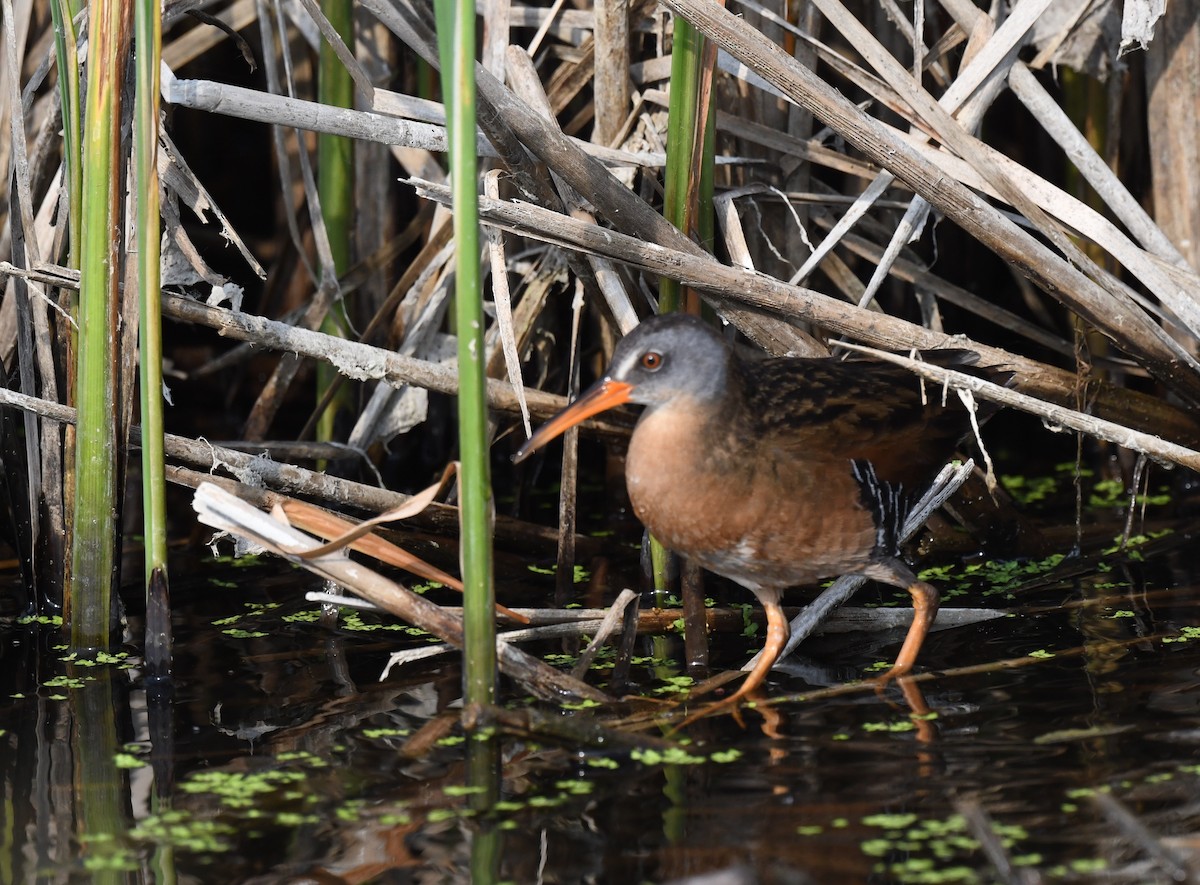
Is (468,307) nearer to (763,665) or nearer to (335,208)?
(763,665)

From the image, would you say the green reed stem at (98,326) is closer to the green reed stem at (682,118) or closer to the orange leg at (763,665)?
the green reed stem at (682,118)

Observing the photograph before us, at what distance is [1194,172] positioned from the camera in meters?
4.37

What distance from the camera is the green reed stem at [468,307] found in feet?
7.77

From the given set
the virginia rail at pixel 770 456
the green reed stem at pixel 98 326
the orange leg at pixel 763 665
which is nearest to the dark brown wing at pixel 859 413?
the virginia rail at pixel 770 456

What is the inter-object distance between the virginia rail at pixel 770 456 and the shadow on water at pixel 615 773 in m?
0.30

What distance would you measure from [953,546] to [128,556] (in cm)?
257

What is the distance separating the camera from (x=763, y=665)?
3.29m

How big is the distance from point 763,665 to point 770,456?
0.50m

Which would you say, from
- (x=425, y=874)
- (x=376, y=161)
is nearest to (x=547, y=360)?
(x=376, y=161)

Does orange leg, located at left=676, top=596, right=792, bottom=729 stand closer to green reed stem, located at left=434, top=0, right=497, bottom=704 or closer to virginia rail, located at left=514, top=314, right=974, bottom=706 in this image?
virginia rail, located at left=514, top=314, right=974, bottom=706

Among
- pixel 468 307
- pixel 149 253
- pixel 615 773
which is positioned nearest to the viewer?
pixel 468 307

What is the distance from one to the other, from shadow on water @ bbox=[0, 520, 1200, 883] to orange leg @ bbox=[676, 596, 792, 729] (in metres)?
0.05

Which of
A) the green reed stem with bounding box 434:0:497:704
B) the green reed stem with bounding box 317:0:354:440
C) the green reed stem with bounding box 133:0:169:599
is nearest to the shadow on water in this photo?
the green reed stem with bounding box 434:0:497:704

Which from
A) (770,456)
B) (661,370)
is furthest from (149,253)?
(770,456)
